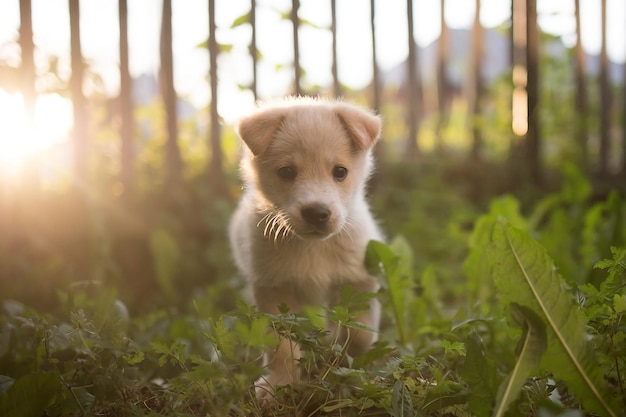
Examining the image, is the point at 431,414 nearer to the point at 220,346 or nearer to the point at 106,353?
the point at 220,346

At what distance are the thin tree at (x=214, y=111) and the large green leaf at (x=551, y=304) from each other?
3919 mm

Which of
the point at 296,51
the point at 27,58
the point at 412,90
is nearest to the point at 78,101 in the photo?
the point at 27,58

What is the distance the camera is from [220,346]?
1896mm

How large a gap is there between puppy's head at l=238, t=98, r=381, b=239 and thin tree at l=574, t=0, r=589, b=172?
5805mm

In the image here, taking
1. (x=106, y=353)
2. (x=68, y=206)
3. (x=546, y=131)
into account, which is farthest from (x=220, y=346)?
(x=546, y=131)

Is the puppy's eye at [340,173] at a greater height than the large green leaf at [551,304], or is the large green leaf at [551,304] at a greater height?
the puppy's eye at [340,173]

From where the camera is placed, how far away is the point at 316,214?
261cm

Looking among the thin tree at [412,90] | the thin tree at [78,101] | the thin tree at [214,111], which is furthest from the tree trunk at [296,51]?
the thin tree at [78,101]

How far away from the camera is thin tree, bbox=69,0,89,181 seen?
480 centimetres

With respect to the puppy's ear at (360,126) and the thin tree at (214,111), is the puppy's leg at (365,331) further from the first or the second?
the thin tree at (214,111)

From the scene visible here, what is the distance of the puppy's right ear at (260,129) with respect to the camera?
9.53 feet

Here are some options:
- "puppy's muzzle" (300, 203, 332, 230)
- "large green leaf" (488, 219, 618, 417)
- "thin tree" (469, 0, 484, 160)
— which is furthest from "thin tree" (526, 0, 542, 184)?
"large green leaf" (488, 219, 618, 417)

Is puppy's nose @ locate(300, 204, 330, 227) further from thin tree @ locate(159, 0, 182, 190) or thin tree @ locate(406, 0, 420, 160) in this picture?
thin tree @ locate(406, 0, 420, 160)

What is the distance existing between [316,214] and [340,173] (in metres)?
0.42
